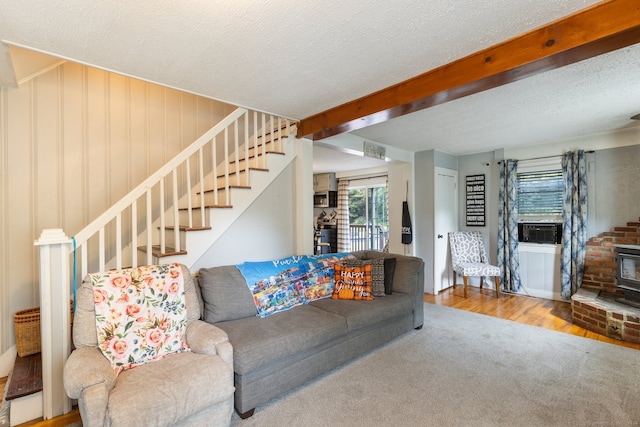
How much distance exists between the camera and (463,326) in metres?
3.33

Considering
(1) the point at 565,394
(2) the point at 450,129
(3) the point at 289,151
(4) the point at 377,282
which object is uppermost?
(2) the point at 450,129

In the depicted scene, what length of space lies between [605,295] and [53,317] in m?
5.38

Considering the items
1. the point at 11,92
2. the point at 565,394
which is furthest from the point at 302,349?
the point at 11,92

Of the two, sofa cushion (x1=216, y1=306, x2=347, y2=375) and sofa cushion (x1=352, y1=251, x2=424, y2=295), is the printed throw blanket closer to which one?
sofa cushion (x1=216, y1=306, x2=347, y2=375)

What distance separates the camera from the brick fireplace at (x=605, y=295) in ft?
9.59

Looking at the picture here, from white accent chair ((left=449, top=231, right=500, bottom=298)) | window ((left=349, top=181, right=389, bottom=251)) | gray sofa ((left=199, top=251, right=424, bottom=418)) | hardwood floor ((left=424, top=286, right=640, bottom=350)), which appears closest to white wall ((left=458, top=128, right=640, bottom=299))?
hardwood floor ((left=424, top=286, right=640, bottom=350))

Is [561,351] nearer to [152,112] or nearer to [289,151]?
[289,151]

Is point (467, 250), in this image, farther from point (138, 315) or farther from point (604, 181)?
point (138, 315)

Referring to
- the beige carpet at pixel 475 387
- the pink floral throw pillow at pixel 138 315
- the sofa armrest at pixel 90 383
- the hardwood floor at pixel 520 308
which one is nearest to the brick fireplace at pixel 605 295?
the hardwood floor at pixel 520 308

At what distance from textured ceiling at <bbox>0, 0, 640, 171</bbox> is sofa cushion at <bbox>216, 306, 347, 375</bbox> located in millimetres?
1877

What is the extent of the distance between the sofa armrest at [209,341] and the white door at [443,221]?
146 inches

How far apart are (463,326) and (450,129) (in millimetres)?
2319

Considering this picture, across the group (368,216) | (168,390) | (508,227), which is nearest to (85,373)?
(168,390)

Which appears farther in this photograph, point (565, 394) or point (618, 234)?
point (618, 234)
